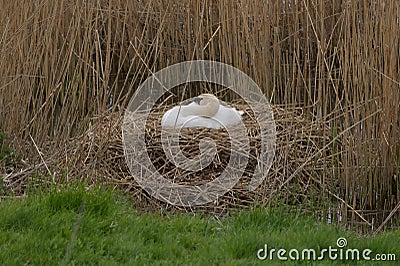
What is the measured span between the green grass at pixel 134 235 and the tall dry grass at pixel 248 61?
805mm

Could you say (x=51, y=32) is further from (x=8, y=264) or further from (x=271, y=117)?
(x=8, y=264)

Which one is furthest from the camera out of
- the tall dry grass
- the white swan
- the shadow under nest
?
the white swan

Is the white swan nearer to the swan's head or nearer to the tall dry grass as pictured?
the swan's head

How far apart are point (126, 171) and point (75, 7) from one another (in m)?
1.39

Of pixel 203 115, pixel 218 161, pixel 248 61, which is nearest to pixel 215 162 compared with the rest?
pixel 218 161

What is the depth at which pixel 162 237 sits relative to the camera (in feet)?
8.87

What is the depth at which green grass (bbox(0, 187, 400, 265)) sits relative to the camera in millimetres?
2475

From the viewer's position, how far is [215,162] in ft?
12.5

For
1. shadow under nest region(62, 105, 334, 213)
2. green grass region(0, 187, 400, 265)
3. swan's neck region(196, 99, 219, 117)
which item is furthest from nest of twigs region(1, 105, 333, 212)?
green grass region(0, 187, 400, 265)

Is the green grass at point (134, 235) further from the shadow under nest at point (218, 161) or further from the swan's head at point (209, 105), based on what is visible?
the swan's head at point (209, 105)

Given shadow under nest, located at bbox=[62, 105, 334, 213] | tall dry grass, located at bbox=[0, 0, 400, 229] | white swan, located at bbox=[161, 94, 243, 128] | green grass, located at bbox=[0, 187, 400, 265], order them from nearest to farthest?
green grass, located at bbox=[0, 187, 400, 265] < shadow under nest, located at bbox=[62, 105, 334, 213] < tall dry grass, located at bbox=[0, 0, 400, 229] < white swan, located at bbox=[161, 94, 243, 128]

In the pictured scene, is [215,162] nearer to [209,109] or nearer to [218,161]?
[218,161]

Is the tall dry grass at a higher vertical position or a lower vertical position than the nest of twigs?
higher

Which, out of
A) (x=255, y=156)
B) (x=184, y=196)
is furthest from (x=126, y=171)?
(x=255, y=156)
